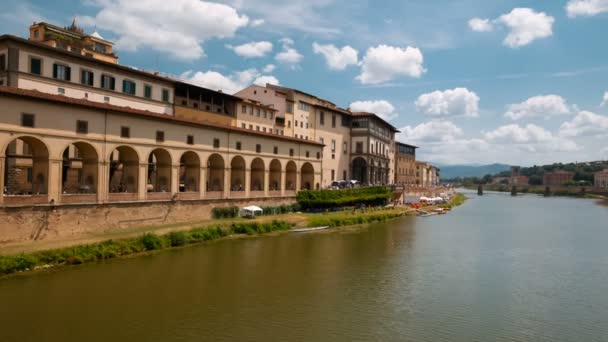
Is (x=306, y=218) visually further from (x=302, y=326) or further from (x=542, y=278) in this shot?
(x=302, y=326)

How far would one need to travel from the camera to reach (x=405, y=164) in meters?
120

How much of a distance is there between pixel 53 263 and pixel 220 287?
10624 mm

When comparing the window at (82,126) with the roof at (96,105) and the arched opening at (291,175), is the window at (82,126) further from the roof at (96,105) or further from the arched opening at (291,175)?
the arched opening at (291,175)

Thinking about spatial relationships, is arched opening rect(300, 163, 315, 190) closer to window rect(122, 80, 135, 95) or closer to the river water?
window rect(122, 80, 135, 95)

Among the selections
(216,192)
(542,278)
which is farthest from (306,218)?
(542,278)

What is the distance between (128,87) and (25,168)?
1207 cm

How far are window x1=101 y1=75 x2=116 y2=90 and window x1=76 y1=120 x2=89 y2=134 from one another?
10.5 metres

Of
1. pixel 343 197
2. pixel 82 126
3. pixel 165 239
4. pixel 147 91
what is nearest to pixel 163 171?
pixel 165 239

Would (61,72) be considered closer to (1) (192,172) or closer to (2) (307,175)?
(1) (192,172)

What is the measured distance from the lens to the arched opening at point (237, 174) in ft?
162

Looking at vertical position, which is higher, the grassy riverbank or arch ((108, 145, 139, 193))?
arch ((108, 145, 139, 193))

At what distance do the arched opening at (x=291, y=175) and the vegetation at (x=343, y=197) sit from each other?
292 cm

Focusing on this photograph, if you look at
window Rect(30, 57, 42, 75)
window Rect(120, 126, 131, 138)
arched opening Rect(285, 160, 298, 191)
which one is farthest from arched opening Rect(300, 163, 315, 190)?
window Rect(30, 57, 42, 75)

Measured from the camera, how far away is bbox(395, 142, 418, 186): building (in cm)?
11362
